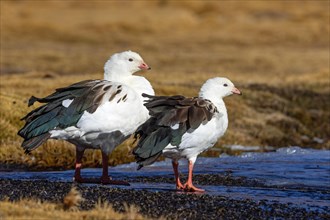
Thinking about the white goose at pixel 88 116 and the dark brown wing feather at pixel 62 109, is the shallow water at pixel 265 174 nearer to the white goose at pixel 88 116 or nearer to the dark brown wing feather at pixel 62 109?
the white goose at pixel 88 116

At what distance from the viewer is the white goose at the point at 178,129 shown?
43.5ft

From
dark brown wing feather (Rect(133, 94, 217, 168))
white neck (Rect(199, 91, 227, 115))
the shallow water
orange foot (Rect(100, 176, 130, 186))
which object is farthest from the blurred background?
dark brown wing feather (Rect(133, 94, 217, 168))

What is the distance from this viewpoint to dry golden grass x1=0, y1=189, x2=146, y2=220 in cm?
953

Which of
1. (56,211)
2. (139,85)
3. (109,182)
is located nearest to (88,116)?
(109,182)

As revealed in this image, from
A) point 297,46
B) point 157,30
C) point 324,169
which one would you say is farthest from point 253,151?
point 157,30

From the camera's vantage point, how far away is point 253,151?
19719 millimetres

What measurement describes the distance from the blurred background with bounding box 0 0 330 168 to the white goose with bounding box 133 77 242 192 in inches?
160

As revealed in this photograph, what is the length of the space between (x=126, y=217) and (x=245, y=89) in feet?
51.9

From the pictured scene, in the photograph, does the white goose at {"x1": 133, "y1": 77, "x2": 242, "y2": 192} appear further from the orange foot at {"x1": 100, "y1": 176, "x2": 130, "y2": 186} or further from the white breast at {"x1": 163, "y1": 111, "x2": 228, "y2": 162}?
the orange foot at {"x1": 100, "y1": 176, "x2": 130, "y2": 186}

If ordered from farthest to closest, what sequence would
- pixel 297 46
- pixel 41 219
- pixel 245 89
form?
1. pixel 297 46
2. pixel 245 89
3. pixel 41 219

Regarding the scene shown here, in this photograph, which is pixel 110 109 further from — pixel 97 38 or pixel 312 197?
pixel 97 38

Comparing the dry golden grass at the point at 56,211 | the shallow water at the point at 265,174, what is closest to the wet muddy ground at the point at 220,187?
the shallow water at the point at 265,174

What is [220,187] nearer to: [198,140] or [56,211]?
[198,140]

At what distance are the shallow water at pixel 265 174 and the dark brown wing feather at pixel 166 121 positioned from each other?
90 centimetres
